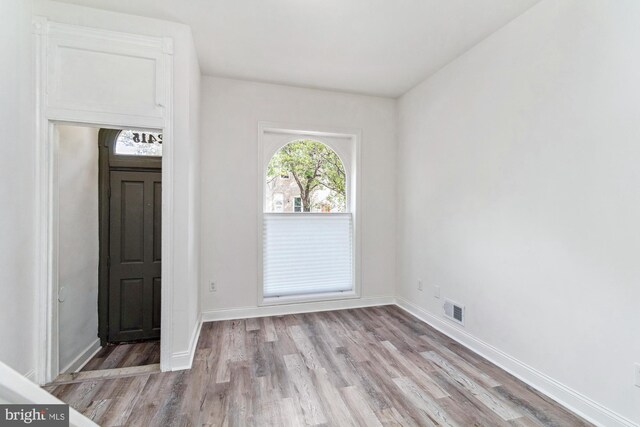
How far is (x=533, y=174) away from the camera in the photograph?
212 centimetres

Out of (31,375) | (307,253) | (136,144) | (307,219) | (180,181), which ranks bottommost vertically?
(31,375)

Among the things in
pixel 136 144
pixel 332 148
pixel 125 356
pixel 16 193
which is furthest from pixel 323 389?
pixel 136 144

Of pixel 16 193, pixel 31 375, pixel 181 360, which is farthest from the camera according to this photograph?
pixel 181 360

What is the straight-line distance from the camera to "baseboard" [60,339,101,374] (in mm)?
2713

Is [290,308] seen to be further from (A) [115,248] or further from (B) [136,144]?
(B) [136,144]

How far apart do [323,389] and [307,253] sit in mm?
1771

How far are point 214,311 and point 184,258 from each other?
1.20m

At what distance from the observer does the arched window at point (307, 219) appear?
353 centimetres

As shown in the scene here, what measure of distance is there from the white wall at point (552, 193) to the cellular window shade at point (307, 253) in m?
1.19

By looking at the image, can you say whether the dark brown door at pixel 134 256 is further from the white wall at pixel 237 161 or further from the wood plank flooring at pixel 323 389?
the wood plank flooring at pixel 323 389

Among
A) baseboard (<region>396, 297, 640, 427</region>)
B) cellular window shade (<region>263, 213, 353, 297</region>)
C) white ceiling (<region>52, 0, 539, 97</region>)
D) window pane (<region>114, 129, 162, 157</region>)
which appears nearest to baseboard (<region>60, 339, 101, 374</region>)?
cellular window shade (<region>263, 213, 353, 297</region>)

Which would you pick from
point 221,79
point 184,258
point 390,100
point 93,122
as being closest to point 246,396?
point 184,258

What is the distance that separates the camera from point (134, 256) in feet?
10.8

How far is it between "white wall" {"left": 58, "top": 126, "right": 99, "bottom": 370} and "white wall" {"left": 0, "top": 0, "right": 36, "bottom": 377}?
68 centimetres
